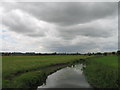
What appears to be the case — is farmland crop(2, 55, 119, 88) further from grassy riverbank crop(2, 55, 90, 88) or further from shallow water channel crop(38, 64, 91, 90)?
shallow water channel crop(38, 64, 91, 90)

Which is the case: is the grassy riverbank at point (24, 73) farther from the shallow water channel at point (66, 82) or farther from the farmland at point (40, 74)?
the shallow water channel at point (66, 82)

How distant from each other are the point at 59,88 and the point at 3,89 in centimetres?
732

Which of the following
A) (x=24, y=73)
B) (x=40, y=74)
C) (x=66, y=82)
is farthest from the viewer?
(x=24, y=73)

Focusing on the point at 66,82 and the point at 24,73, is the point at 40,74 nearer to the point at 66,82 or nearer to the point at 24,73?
the point at 24,73

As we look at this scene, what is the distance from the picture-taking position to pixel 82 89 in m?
18.7

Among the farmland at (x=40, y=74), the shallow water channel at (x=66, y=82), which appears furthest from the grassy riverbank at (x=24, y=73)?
the shallow water channel at (x=66, y=82)

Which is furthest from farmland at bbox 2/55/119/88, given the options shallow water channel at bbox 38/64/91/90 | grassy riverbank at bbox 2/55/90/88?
shallow water channel at bbox 38/64/91/90

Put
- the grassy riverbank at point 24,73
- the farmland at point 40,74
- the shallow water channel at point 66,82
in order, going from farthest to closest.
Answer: the shallow water channel at point 66,82 → the farmland at point 40,74 → the grassy riverbank at point 24,73

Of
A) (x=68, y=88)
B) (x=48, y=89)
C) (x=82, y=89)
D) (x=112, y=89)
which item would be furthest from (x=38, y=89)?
(x=112, y=89)

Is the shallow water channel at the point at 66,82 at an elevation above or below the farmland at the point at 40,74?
below

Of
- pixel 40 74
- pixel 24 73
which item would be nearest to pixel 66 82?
pixel 40 74

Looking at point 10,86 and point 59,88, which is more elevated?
point 10,86

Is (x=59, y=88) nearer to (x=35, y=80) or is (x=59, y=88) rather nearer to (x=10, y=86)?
(x=35, y=80)

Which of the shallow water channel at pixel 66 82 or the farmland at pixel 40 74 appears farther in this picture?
the shallow water channel at pixel 66 82
